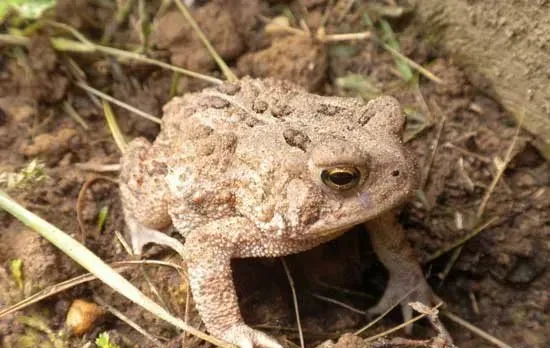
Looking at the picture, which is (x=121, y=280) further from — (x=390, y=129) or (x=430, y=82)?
(x=430, y=82)

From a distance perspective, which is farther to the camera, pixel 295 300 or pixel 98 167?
pixel 98 167

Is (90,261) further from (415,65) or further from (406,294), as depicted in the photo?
(415,65)

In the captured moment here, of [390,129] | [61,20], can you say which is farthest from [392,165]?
[61,20]

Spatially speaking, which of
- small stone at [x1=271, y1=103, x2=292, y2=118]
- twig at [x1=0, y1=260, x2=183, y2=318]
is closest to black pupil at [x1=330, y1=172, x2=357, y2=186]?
small stone at [x1=271, y1=103, x2=292, y2=118]

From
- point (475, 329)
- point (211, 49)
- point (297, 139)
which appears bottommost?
point (475, 329)

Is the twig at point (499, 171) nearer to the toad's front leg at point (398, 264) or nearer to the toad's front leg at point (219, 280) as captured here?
the toad's front leg at point (398, 264)

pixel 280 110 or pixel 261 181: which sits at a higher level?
pixel 280 110

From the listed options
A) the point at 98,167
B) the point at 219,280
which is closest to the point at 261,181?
the point at 219,280

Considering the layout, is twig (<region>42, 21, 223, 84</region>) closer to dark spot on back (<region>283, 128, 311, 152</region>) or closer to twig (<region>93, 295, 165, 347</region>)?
dark spot on back (<region>283, 128, 311, 152</region>)
